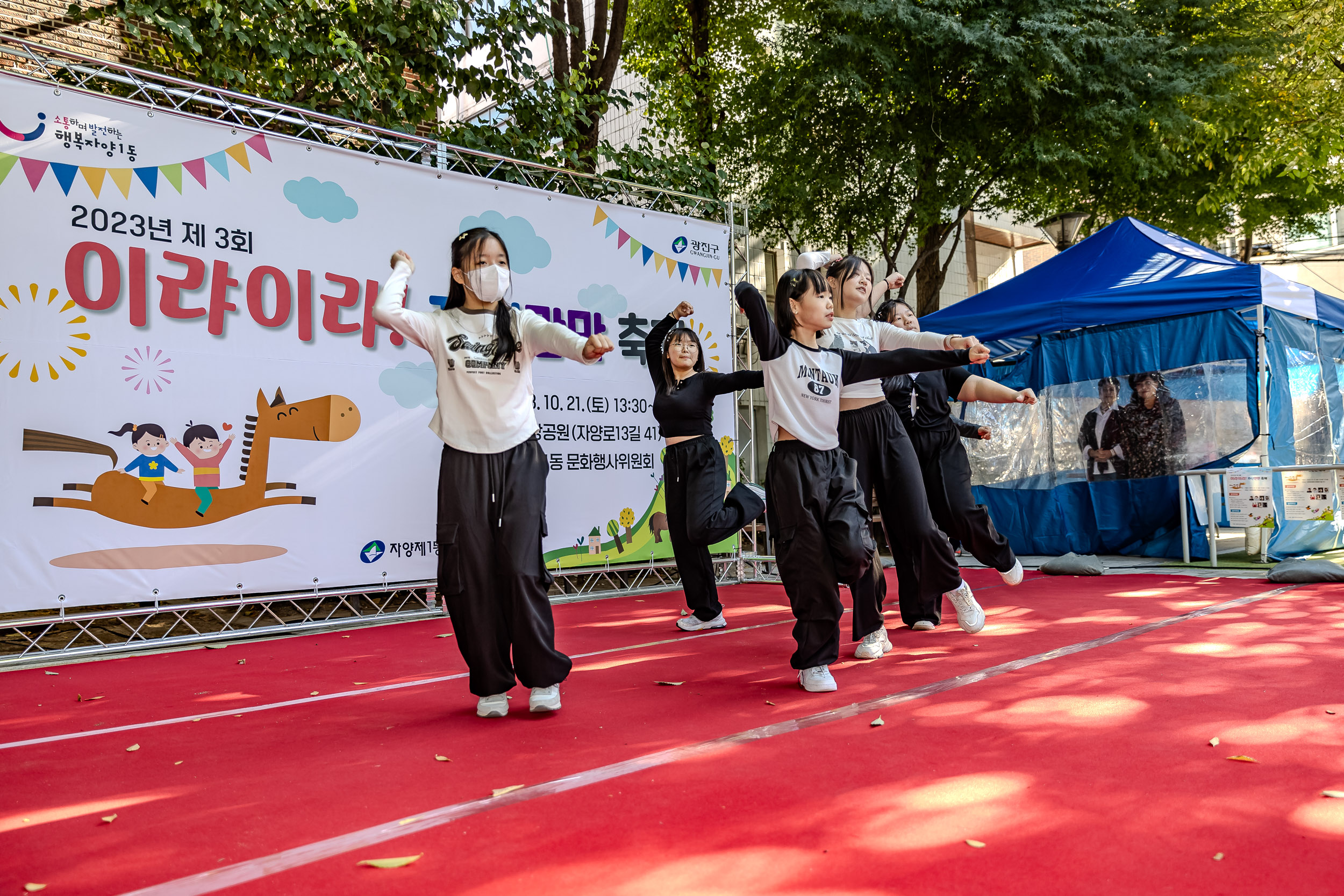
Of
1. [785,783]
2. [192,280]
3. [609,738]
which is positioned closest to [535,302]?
[192,280]

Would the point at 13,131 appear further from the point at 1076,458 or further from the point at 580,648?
the point at 1076,458

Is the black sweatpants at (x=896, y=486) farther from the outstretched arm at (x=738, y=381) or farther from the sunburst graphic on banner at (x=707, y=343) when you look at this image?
the sunburst graphic on banner at (x=707, y=343)

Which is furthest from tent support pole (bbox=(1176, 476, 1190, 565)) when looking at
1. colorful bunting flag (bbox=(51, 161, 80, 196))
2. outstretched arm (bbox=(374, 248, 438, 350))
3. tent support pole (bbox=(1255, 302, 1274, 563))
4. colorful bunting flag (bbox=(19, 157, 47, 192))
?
colorful bunting flag (bbox=(19, 157, 47, 192))

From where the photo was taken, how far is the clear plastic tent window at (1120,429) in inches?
346

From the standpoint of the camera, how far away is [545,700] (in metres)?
3.52

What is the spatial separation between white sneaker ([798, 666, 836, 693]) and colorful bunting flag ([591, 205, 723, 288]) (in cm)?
500

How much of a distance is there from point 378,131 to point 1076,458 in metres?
7.51

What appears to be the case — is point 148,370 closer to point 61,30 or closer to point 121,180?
point 121,180

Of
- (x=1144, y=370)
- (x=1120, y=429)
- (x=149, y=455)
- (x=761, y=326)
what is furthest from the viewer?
(x=1120, y=429)

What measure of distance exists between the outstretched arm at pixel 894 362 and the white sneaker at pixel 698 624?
7.36 feet

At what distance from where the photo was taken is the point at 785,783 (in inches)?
101

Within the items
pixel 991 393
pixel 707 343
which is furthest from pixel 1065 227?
pixel 991 393

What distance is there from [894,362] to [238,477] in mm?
4218

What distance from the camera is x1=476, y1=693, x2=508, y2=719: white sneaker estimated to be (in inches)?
139
